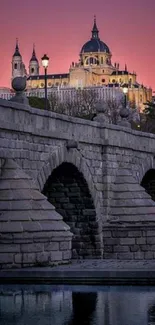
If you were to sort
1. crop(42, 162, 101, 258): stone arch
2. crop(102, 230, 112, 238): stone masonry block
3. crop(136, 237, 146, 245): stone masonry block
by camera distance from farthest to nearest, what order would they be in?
crop(102, 230, 112, 238): stone masonry block, crop(136, 237, 146, 245): stone masonry block, crop(42, 162, 101, 258): stone arch

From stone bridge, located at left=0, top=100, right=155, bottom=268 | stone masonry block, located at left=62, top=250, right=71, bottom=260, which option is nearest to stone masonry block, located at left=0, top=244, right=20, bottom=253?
stone bridge, located at left=0, top=100, right=155, bottom=268

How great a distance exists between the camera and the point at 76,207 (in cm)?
3641

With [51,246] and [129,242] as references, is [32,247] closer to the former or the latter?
[51,246]

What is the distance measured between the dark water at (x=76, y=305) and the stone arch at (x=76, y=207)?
1152cm

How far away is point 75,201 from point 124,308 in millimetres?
15659

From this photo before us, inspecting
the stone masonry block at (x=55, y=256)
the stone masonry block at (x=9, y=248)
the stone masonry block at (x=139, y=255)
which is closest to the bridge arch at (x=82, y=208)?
the stone masonry block at (x=139, y=255)

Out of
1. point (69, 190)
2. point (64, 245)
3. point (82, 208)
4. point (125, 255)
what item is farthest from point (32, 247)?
point (125, 255)

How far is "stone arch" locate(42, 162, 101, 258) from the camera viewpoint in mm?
35562

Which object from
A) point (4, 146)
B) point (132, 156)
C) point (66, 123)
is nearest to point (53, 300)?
point (4, 146)

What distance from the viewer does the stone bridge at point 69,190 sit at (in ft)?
86.3

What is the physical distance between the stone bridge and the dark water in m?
2.36

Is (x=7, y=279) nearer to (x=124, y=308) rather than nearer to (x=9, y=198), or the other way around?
(x=9, y=198)

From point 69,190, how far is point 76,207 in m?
0.75

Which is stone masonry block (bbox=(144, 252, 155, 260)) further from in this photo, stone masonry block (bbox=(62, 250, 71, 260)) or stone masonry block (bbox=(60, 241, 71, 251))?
stone masonry block (bbox=(60, 241, 71, 251))
